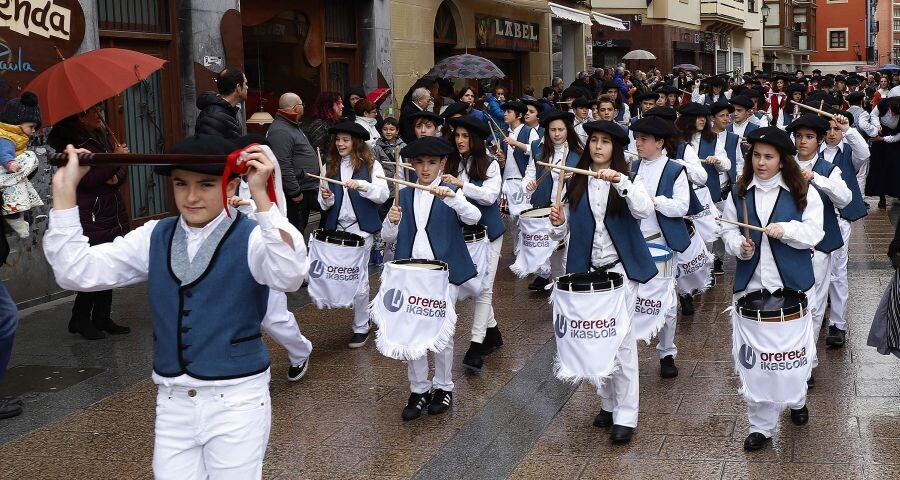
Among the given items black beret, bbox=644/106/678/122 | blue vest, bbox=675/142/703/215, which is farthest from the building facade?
blue vest, bbox=675/142/703/215

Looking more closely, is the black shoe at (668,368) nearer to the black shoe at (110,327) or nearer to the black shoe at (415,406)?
the black shoe at (415,406)

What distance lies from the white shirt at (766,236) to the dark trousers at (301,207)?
474cm

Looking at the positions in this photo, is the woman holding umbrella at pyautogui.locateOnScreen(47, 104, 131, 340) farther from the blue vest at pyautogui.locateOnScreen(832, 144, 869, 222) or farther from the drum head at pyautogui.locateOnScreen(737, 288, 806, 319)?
the blue vest at pyautogui.locateOnScreen(832, 144, 869, 222)

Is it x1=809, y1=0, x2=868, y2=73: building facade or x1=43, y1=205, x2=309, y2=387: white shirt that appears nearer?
x1=43, y1=205, x2=309, y2=387: white shirt

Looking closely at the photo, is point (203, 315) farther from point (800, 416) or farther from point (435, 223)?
point (800, 416)

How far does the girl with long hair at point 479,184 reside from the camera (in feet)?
25.7

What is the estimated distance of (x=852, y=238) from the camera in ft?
45.5

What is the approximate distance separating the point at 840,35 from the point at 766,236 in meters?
81.3

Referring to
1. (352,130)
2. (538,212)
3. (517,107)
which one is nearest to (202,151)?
(352,130)

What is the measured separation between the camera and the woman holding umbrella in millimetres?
8648

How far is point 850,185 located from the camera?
8945mm

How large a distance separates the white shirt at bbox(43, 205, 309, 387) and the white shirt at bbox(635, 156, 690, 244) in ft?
13.0

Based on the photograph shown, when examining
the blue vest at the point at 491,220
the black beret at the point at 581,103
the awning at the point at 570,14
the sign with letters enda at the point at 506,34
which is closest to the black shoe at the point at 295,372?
the blue vest at the point at 491,220

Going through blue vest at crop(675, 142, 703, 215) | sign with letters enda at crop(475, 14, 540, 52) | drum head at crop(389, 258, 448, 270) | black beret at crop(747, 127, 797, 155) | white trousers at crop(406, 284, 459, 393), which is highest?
sign with letters enda at crop(475, 14, 540, 52)
